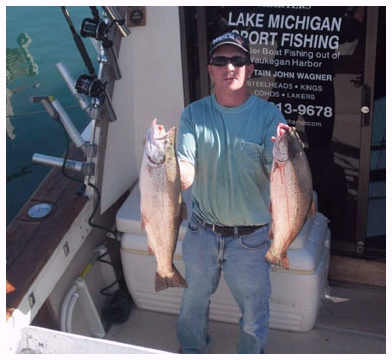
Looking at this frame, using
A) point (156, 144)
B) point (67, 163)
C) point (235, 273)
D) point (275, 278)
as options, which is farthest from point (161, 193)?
point (275, 278)

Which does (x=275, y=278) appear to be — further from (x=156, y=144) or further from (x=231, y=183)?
(x=156, y=144)

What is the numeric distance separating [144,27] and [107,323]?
6.16 feet

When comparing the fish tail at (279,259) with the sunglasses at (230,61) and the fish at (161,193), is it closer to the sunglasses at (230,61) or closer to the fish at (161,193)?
the fish at (161,193)

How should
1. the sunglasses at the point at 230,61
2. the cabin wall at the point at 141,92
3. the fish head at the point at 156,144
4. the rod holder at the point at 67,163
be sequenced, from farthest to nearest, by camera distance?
the cabin wall at the point at 141,92 → the rod holder at the point at 67,163 → the sunglasses at the point at 230,61 → the fish head at the point at 156,144

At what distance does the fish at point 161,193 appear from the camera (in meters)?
2.06

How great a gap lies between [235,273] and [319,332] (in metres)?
0.97

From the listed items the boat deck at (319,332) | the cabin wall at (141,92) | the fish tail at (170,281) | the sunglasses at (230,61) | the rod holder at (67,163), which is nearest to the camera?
the sunglasses at (230,61)

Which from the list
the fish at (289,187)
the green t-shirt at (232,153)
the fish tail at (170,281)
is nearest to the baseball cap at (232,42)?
the green t-shirt at (232,153)

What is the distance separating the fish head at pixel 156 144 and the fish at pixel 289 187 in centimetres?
43

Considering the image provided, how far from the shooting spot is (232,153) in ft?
8.30

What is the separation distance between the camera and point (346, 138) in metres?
3.44

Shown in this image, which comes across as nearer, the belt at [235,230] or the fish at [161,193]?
the fish at [161,193]

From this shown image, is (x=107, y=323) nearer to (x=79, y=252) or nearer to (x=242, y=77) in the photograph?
(x=79, y=252)

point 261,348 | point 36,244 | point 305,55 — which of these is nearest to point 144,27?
point 305,55
